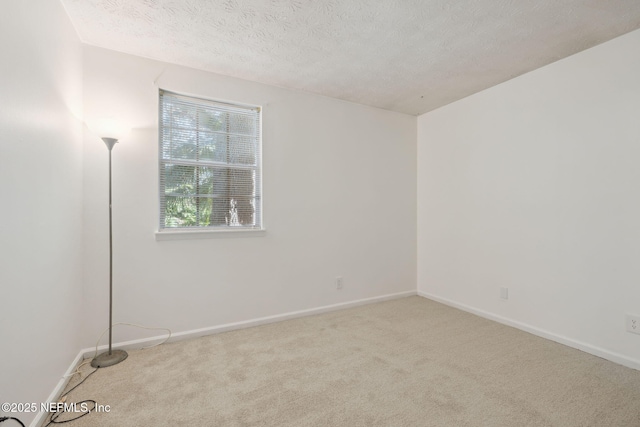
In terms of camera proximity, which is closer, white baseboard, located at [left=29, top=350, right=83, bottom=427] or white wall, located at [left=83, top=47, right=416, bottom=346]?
white baseboard, located at [left=29, top=350, right=83, bottom=427]

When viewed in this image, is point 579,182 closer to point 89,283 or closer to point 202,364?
point 202,364

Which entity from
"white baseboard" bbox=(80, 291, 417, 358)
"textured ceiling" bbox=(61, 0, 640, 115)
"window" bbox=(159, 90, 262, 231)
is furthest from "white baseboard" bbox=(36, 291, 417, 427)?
"textured ceiling" bbox=(61, 0, 640, 115)

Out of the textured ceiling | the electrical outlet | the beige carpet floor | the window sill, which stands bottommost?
the beige carpet floor

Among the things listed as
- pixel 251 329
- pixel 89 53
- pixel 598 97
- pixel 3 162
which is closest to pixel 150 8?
pixel 89 53

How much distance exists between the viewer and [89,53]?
2250 mm

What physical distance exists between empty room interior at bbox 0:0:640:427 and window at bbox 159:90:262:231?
0.06ft

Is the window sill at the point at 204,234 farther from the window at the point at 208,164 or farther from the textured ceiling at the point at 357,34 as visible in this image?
the textured ceiling at the point at 357,34

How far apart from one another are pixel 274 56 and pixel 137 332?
8.50 ft

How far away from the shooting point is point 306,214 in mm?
3174

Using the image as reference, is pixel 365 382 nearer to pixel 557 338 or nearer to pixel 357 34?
pixel 557 338

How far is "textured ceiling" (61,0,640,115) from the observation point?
1835mm

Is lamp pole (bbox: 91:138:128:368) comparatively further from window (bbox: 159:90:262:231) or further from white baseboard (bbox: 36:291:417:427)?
window (bbox: 159:90:262:231)

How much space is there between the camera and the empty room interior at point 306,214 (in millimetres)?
1613

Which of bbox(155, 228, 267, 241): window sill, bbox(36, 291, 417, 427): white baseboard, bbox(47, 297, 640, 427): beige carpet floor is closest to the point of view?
bbox(47, 297, 640, 427): beige carpet floor
